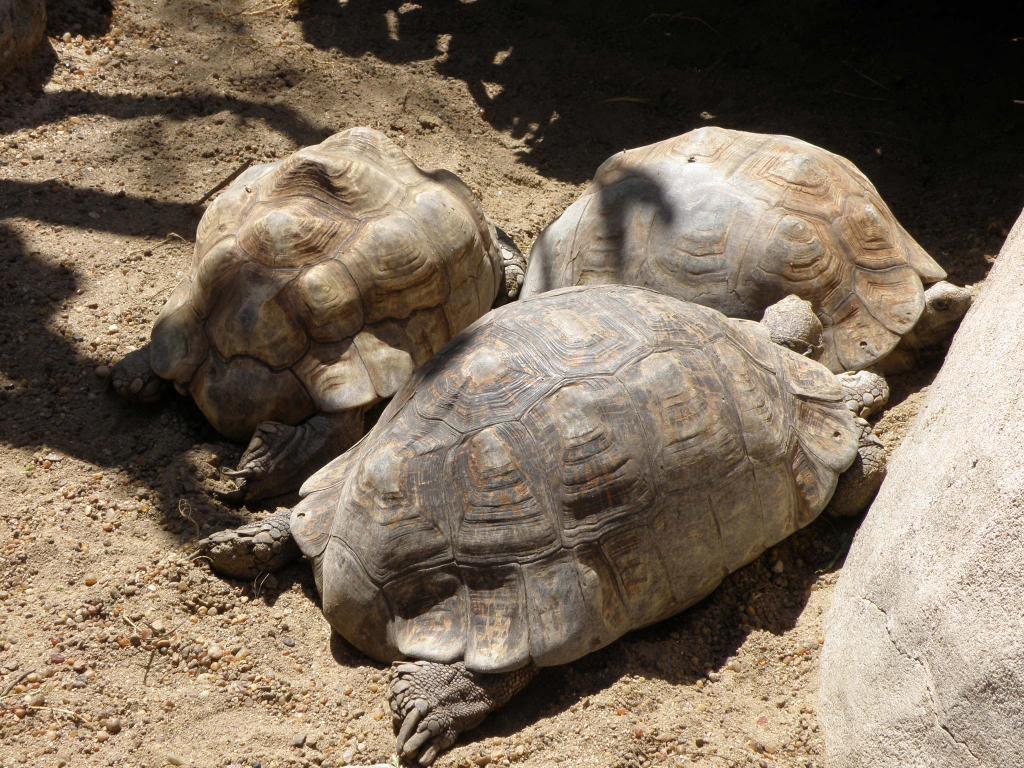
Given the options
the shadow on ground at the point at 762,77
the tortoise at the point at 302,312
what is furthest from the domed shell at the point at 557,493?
the shadow on ground at the point at 762,77

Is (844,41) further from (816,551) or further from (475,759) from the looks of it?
(475,759)

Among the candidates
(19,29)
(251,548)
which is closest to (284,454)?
(251,548)

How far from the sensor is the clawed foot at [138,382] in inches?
167

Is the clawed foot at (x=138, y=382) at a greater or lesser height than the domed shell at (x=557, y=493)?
lesser

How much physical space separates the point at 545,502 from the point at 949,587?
1266 mm

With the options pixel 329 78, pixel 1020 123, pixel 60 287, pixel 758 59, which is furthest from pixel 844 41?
pixel 60 287

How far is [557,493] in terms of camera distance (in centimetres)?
310

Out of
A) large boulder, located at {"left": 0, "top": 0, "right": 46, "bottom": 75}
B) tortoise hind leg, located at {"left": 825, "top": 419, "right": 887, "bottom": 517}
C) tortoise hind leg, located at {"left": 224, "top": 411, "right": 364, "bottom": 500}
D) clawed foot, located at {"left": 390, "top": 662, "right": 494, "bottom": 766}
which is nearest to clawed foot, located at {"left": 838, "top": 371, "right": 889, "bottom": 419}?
tortoise hind leg, located at {"left": 825, "top": 419, "right": 887, "bottom": 517}

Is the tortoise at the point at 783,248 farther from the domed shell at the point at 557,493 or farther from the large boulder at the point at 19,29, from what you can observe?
the large boulder at the point at 19,29

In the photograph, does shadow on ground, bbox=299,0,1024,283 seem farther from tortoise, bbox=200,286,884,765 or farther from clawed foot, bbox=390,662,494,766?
clawed foot, bbox=390,662,494,766

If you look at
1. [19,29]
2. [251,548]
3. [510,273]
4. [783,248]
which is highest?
[783,248]

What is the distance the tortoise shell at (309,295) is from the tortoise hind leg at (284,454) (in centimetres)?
9

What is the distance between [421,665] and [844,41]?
17.4 ft

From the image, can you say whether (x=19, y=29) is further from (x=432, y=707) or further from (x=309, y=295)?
(x=432, y=707)
